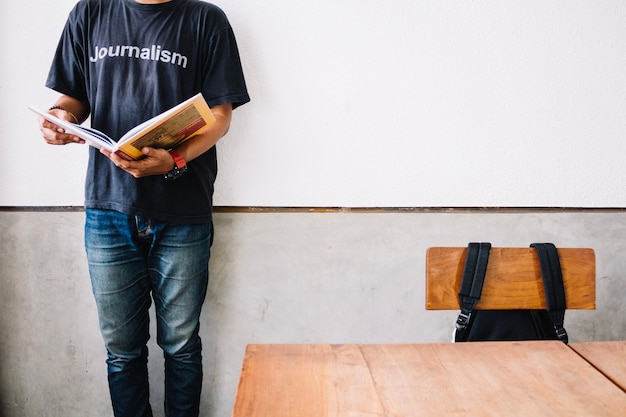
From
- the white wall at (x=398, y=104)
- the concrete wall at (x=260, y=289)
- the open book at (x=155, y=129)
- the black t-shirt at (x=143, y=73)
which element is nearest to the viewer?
the open book at (x=155, y=129)

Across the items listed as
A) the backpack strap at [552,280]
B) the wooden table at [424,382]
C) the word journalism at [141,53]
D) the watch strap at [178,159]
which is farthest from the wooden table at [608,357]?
the word journalism at [141,53]

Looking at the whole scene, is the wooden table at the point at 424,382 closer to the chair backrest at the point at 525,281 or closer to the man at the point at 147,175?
the chair backrest at the point at 525,281

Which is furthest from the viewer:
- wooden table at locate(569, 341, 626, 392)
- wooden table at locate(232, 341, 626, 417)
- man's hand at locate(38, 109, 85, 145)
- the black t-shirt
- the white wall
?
the white wall

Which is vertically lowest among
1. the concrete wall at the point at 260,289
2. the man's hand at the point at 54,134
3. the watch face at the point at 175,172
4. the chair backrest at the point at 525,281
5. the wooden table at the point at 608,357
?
the concrete wall at the point at 260,289

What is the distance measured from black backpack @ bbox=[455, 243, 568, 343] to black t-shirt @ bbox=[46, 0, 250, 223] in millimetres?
873

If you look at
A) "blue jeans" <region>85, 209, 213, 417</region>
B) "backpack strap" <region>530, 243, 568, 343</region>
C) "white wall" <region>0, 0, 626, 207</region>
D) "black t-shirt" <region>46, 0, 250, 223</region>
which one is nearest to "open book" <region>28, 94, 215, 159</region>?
"black t-shirt" <region>46, 0, 250, 223</region>

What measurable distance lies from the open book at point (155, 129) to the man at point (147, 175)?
0.13 m

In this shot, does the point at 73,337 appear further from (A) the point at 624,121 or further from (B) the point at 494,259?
(A) the point at 624,121

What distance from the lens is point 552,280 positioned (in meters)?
1.41

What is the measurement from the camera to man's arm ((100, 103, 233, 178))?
4.70ft

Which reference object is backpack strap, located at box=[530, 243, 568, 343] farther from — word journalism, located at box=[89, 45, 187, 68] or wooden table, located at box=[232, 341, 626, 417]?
word journalism, located at box=[89, 45, 187, 68]

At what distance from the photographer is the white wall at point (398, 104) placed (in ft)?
6.40

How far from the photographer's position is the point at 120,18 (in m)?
1.65

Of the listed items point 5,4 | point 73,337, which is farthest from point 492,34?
point 73,337
